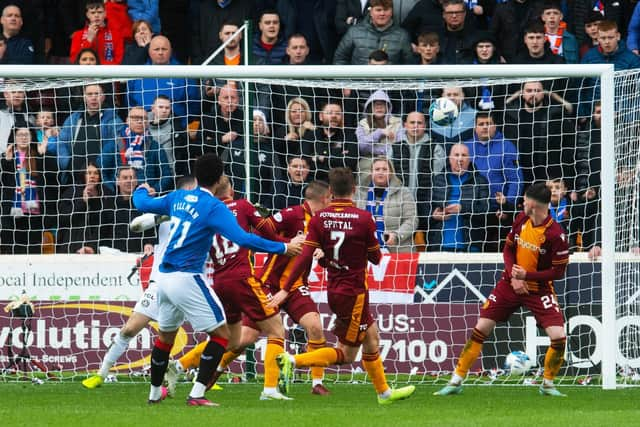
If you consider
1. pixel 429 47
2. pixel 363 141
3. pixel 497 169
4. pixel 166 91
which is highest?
pixel 429 47

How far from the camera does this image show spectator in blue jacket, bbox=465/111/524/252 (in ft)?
47.5

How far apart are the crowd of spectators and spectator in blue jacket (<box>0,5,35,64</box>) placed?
126 centimetres

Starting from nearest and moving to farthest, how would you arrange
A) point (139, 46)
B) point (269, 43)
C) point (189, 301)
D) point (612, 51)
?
1. point (189, 301)
2. point (612, 51)
3. point (269, 43)
4. point (139, 46)

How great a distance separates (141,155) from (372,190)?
2.78 m

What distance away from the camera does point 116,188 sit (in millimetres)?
14883

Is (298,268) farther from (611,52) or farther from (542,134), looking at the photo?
(611,52)

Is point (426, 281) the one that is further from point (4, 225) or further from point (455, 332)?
point (4, 225)

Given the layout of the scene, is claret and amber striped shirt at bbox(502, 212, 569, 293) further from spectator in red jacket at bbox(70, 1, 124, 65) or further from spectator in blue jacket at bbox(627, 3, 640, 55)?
spectator in red jacket at bbox(70, 1, 124, 65)

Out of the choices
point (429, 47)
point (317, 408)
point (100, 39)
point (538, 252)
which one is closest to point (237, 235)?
point (317, 408)

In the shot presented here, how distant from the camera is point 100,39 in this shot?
57.5ft

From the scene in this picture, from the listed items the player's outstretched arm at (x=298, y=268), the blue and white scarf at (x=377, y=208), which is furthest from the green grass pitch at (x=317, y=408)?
the blue and white scarf at (x=377, y=208)

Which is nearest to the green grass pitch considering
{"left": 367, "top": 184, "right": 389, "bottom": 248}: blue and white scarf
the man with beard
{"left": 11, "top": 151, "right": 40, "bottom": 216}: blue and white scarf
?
{"left": 367, "top": 184, "right": 389, "bottom": 248}: blue and white scarf

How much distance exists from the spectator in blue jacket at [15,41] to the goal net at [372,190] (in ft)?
6.32

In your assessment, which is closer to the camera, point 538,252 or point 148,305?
point 538,252
